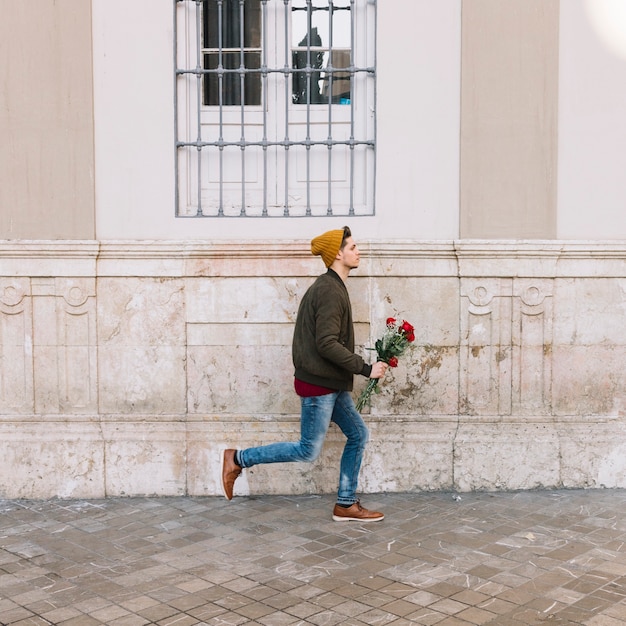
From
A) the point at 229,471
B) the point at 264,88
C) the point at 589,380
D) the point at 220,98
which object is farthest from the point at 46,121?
the point at 589,380

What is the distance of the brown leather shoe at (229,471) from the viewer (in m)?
5.70

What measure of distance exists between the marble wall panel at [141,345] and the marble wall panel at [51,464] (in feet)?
1.11


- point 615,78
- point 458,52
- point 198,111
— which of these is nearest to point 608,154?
point 615,78

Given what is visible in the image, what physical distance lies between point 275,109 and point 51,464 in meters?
3.12

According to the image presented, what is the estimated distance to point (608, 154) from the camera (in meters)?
6.23

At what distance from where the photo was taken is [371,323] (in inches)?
248

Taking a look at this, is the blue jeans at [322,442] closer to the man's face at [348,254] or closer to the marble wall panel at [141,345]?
the man's face at [348,254]

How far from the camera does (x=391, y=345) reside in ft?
18.5

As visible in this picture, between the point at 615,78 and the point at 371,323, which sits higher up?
the point at 615,78

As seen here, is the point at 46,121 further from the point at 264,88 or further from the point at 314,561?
the point at 314,561

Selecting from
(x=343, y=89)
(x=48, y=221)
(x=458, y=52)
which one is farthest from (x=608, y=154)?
(x=48, y=221)

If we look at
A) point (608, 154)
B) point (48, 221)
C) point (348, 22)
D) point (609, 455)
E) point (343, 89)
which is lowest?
point (609, 455)

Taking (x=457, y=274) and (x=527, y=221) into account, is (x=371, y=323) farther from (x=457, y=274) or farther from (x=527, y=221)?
(x=527, y=221)

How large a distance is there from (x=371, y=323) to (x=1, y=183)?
290 centimetres
